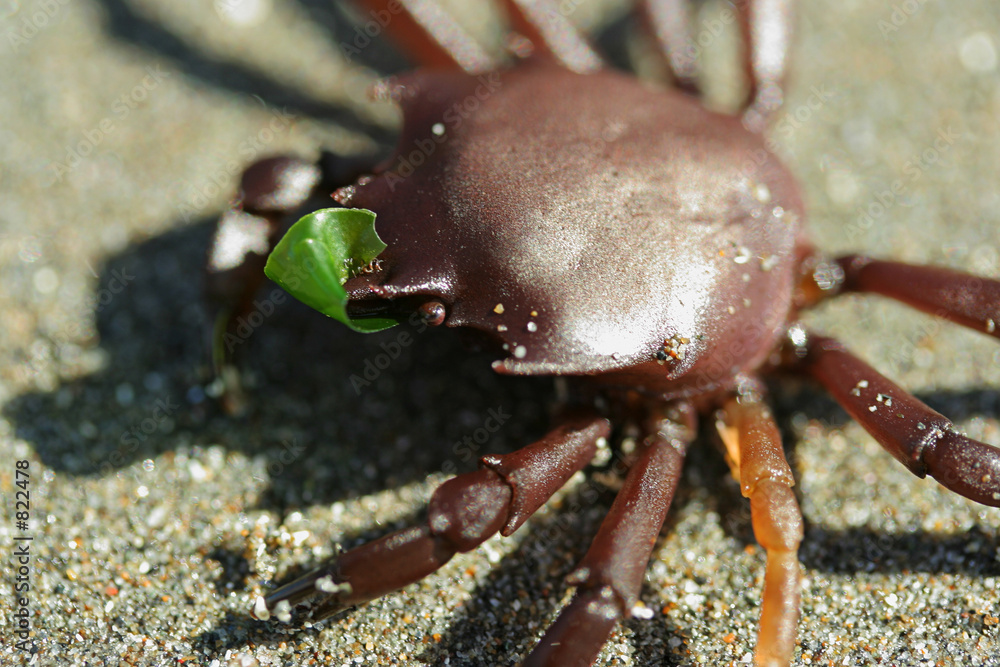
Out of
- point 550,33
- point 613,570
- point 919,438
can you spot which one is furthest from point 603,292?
point 550,33

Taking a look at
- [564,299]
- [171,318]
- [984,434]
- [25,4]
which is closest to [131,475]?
[171,318]

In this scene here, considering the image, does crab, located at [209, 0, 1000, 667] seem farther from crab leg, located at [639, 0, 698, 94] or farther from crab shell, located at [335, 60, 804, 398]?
crab leg, located at [639, 0, 698, 94]

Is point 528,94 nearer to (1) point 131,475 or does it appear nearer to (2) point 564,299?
(2) point 564,299

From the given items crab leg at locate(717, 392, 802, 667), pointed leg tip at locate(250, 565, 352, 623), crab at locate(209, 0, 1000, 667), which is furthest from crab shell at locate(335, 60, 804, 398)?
pointed leg tip at locate(250, 565, 352, 623)

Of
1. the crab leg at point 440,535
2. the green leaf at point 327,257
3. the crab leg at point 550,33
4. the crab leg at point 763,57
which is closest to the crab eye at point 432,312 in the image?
the green leaf at point 327,257

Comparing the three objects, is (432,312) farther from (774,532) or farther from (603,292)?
(774,532)

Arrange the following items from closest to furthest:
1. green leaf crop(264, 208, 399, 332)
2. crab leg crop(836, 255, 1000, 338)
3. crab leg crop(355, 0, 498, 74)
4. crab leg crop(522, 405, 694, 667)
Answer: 1. crab leg crop(522, 405, 694, 667)
2. green leaf crop(264, 208, 399, 332)
3. crab leg crop(836, 255, 1000, 338)
4. crab leg crop(355, 0, 498, 74)
